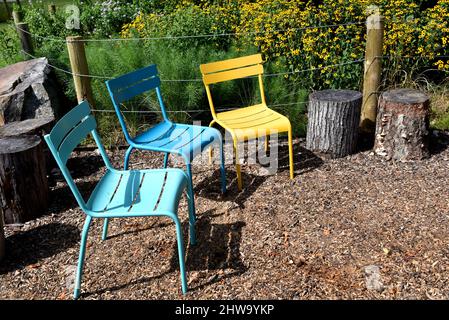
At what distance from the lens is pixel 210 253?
3248 mm

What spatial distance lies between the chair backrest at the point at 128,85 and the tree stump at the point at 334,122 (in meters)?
1.41

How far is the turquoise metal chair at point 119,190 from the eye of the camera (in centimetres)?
272

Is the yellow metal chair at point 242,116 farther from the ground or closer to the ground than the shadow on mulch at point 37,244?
farther from the ground

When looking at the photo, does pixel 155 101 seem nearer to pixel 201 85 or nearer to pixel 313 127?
pixel 201 85

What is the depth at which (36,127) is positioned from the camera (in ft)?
13.6

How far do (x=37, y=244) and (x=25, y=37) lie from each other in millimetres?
2900

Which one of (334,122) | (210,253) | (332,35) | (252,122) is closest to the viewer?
(210,253)

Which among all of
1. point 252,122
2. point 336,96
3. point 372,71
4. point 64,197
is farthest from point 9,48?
point 372,71

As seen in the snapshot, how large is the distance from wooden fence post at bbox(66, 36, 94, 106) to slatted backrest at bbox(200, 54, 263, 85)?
1235 millimetres

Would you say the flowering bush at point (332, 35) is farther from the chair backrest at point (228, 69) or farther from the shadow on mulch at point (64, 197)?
the shadow on mulch at point (64, 197)

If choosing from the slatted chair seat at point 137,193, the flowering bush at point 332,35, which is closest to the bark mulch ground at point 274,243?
the slatted chair seat at point 137,193

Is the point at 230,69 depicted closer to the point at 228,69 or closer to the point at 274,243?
the point at 228,69

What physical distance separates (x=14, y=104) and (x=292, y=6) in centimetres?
314

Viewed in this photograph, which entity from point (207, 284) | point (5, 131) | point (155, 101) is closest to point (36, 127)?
point (5, 131)
